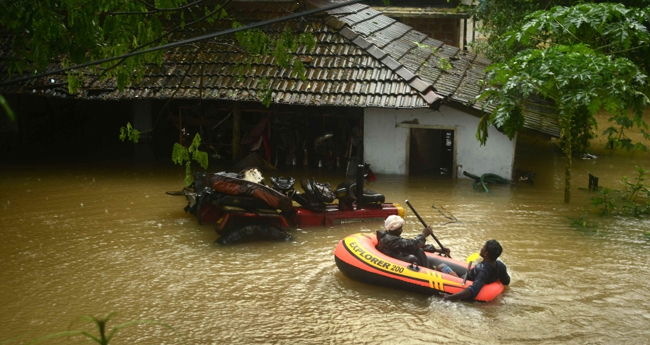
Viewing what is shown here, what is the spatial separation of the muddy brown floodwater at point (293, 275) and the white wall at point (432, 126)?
961mm

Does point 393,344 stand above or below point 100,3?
below

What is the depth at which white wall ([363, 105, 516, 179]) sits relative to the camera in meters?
14.4

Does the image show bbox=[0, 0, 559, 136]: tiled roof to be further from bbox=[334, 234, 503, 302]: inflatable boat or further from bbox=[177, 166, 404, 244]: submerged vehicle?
bbox=[334, 234, 503, 302]: inflatable boat

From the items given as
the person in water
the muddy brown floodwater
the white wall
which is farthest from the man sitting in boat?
the white wall

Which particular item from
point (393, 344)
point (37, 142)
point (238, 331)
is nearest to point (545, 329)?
point (393, 344)

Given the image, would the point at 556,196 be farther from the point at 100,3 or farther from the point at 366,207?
the point at 100,3

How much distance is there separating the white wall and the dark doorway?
0.49 m

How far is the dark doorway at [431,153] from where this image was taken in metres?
15.5

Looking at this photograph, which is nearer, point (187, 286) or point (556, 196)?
point (187, 286)

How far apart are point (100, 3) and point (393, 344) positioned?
16.5 ft

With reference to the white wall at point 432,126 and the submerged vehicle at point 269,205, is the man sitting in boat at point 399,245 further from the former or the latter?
the white wall at point 432,126

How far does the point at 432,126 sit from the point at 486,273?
23.8ft

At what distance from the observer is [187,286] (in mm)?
8500

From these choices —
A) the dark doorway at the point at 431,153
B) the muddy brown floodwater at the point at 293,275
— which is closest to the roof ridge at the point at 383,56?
the dark doorway at the point at 431,153
